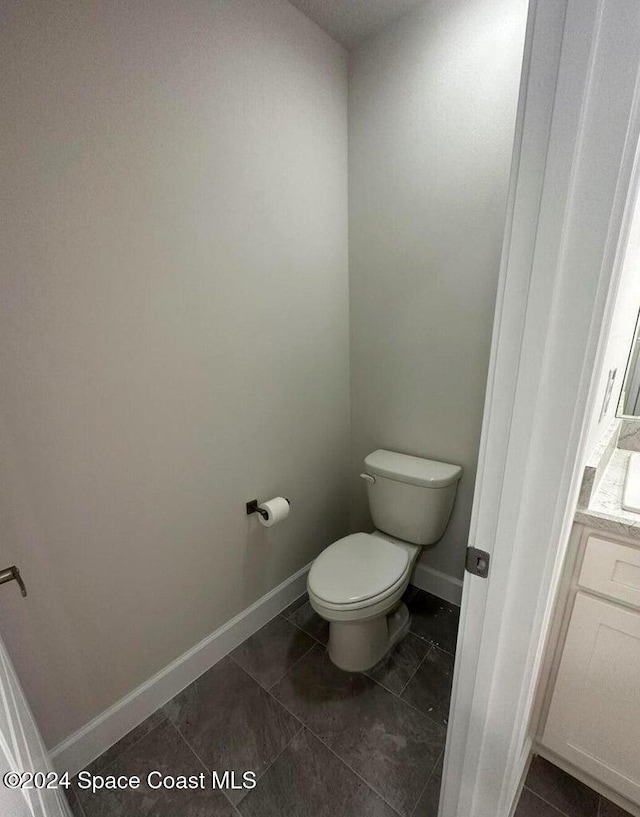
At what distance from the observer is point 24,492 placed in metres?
0.91

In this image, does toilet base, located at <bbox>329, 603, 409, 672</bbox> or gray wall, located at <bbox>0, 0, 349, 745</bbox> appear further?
toilet base, located at <bbox>329, 603, 409, 672</bbox>

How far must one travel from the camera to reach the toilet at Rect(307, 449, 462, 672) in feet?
4.21

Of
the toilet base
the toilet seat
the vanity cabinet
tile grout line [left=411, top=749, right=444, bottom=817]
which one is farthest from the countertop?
tile grout line [left=411, top=749, right=444, bottom=817]

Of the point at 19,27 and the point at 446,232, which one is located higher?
the point at 19,27

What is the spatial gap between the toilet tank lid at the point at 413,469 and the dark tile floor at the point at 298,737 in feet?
2.42

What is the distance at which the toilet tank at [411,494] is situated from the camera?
1508 mm

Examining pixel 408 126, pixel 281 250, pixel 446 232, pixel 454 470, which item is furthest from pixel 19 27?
pixel 454 470

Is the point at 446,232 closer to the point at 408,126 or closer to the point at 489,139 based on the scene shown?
the point at 489,139

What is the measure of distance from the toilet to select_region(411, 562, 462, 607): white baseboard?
7.4 inches

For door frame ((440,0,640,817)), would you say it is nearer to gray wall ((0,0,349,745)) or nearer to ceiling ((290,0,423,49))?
gray wall ((0,0,349,745))

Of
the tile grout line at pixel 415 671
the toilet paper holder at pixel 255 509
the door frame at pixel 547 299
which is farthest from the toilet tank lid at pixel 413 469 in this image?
the door frame at pixel 547 299

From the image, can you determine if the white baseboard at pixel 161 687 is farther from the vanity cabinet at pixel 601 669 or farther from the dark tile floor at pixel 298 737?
the vanity cabinet at pixel 601 669

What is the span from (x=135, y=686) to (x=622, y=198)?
6.16ft

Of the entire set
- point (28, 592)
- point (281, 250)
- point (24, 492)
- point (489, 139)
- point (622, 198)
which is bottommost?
point (28, 592)
